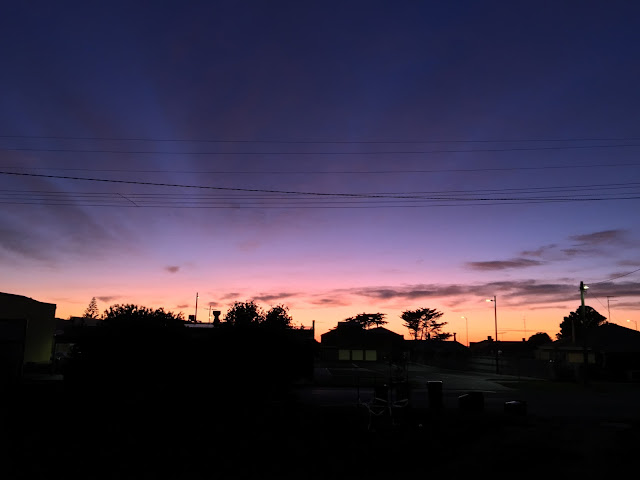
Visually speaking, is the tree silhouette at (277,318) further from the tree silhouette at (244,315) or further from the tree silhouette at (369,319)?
the tree silhouette at (369,319)

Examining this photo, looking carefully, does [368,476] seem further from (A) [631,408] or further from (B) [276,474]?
(A) [631,408]

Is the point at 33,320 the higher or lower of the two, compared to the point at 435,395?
higher

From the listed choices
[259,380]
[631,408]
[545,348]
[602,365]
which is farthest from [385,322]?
[259,380]

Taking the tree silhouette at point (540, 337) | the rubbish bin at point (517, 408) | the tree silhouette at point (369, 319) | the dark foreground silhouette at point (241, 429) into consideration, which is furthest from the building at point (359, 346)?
the tree silhouette at point (540, 337)

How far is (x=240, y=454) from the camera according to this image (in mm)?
12664

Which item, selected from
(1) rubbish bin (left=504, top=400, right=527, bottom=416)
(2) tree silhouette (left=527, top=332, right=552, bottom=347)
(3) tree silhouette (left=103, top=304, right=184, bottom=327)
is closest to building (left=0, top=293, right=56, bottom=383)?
(3) tree silhouette (left=103, top=304, right=184, bottom=327)

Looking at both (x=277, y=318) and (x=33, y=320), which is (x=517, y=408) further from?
(x=33, y=320)

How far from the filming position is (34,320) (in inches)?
2185

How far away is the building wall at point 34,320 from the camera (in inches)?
2052

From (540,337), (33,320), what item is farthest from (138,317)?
(540,337)

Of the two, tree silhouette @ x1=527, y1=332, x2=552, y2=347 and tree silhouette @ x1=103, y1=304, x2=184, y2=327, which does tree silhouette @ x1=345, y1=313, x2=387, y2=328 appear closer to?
tree silhouette @ x1=527, y1=332, x2=552, y2=347

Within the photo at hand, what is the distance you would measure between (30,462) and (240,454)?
16.0 ft

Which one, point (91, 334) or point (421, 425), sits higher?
point (91, 334)

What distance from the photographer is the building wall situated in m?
52.1
